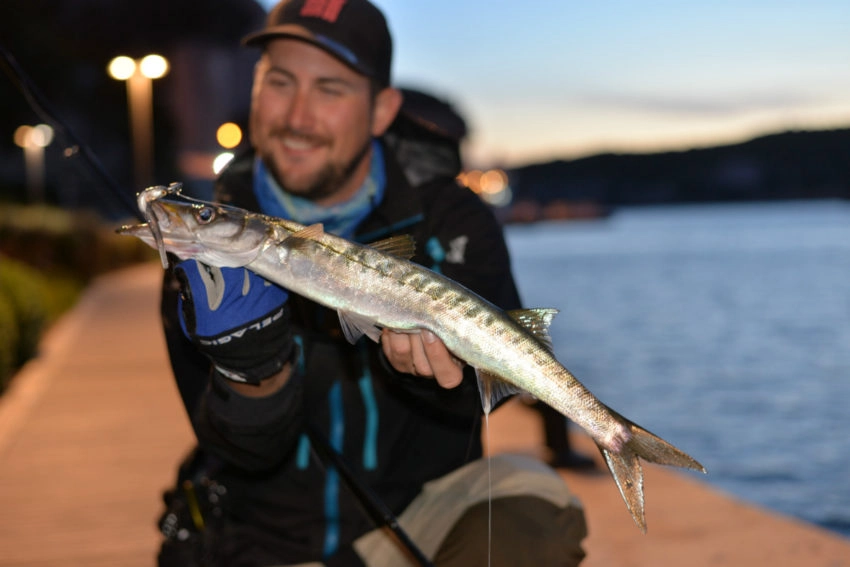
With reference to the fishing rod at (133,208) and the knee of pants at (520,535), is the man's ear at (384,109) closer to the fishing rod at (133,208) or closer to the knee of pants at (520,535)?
the fishing rod at (133,208)

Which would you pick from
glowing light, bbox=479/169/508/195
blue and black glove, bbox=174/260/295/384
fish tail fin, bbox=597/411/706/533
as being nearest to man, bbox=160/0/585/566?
blue and black glove, bbox=174/260/295/384

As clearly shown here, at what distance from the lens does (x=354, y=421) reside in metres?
3.91

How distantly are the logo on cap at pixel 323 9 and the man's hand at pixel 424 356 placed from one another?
5.47ft

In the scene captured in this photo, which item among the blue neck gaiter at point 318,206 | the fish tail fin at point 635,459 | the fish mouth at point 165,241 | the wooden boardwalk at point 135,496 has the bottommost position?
the wooden boardwalk at point 135,496

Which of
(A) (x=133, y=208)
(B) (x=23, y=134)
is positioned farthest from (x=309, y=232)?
(B) (x=23, y=134)

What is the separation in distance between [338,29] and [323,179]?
2.14 ft

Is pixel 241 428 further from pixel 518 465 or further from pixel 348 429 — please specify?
pixel 518 465

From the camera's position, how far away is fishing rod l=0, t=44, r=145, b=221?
352 cm

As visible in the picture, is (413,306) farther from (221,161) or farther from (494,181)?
(494,181)

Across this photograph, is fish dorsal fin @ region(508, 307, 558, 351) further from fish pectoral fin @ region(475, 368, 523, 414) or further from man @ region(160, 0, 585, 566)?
man @ region(160, 0, 585, 566)

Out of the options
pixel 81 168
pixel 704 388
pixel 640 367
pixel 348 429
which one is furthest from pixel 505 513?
pixel 640 367

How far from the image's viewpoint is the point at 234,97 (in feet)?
176

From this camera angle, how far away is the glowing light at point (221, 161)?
4145 millimetres

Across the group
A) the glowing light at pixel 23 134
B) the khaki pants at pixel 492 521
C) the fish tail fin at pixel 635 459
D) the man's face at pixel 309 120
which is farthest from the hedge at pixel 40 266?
the fish tail fin at pixel 635 459
